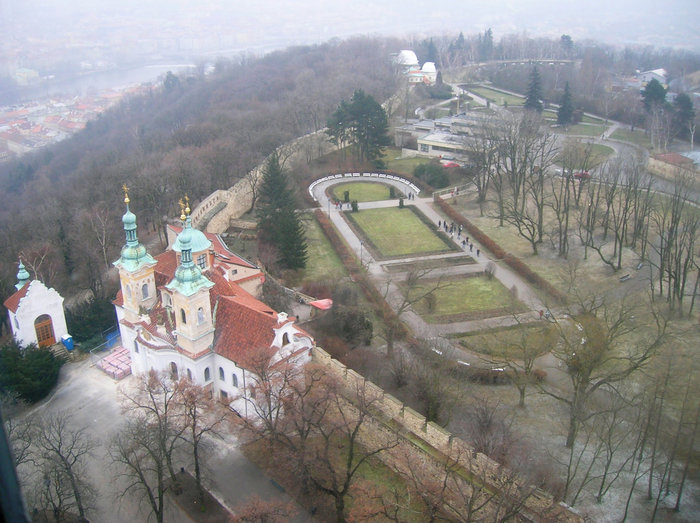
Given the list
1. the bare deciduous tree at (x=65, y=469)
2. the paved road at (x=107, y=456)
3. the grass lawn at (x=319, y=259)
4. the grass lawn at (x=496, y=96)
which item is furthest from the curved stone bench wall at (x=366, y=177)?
the grass lawn at (x=496, y=96)

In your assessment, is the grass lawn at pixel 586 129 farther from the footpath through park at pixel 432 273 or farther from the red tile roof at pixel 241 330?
the red tile roof at pixel 241 330

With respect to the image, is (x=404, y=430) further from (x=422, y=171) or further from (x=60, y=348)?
(x=422, y=171)

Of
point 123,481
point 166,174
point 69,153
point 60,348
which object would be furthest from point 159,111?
point 123,481

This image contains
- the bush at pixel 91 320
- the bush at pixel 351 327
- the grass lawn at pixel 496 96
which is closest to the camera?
the bush at pixel 351 327

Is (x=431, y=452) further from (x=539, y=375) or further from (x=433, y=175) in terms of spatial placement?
(x=433, y=175)

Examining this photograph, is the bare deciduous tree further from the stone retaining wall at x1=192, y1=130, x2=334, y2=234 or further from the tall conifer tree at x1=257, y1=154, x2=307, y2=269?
the stone retaining wall at x1=192, y1=130, x2=334, y2=234

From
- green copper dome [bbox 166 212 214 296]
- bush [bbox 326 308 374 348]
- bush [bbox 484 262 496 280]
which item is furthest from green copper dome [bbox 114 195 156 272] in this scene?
bush [bbox 484 262 496 280]

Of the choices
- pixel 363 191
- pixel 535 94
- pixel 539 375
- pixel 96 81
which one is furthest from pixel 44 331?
pixel 96 81
